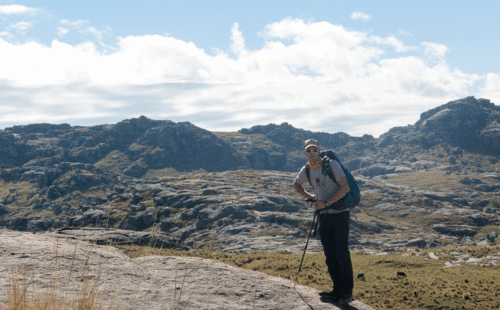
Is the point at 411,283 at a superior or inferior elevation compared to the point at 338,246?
inferior

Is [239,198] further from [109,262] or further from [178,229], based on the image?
[109,262]

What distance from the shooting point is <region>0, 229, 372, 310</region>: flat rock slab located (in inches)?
229

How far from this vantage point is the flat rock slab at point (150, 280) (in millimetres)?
5820

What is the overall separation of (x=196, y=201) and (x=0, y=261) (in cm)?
9280

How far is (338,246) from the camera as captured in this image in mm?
7570

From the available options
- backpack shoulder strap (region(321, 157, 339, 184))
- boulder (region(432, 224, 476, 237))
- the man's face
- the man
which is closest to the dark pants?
the man

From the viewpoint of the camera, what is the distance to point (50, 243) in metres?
8.33

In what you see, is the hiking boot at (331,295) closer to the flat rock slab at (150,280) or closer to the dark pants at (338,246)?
the dark pants at (338,246)

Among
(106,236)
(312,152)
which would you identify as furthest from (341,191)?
(106,236)

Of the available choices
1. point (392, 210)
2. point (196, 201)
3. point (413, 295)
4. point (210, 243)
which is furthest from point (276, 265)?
point (392, 210)

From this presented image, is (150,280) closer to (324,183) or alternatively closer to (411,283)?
(324,183)

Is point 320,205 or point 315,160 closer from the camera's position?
point 320,205

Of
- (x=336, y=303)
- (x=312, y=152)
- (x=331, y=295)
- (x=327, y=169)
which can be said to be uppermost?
(x=312, y=152)

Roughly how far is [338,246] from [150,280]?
4.66 m
